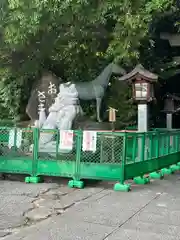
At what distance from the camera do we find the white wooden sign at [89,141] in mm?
8188

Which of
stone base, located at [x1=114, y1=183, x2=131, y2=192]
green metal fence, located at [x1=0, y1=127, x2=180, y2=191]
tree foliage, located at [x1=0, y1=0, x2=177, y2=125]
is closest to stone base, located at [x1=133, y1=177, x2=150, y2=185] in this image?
green metal fence, located at [x1=0, y1=127, x2=180, y2=191]

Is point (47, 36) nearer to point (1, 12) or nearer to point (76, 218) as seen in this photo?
point (1, 12)

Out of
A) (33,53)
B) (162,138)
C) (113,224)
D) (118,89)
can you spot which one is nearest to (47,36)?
(33,53)

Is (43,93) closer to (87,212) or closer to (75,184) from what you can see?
(75,184)

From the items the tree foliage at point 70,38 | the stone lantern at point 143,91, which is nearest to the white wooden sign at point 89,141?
the stone lantern at point 143,91

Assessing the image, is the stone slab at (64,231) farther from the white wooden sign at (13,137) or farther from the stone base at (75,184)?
the white wooden sign at (13,137)

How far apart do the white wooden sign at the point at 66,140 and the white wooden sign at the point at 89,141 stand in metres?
0.34

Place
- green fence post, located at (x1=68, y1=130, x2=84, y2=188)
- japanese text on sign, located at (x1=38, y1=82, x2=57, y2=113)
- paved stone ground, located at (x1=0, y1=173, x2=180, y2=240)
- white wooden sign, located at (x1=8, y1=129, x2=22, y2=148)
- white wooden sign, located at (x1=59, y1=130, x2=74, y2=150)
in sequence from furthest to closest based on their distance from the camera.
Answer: japanese text on sign, located at (x1=38, y1=82, x2=57, y2=113) → white wooden sign, located at (x1=8, y1=129, x2=22, y2=148) → white wooden sign, located at (x1=59, y1=130, x2=74, y2=150) → green fence post, located at (x1=68, y1=130, x2=84, y2=188) → paved stone ground, located at (x1=0, y1=173, x2=180, y2=240)

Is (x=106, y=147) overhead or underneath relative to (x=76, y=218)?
overhead

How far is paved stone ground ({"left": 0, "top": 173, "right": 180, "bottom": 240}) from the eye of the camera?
4.93m

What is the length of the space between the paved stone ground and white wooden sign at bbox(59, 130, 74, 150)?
89 centimetres

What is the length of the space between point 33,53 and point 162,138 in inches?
260

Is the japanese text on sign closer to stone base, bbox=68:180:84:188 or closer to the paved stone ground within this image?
the paved stone ground

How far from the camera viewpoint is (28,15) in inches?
440
